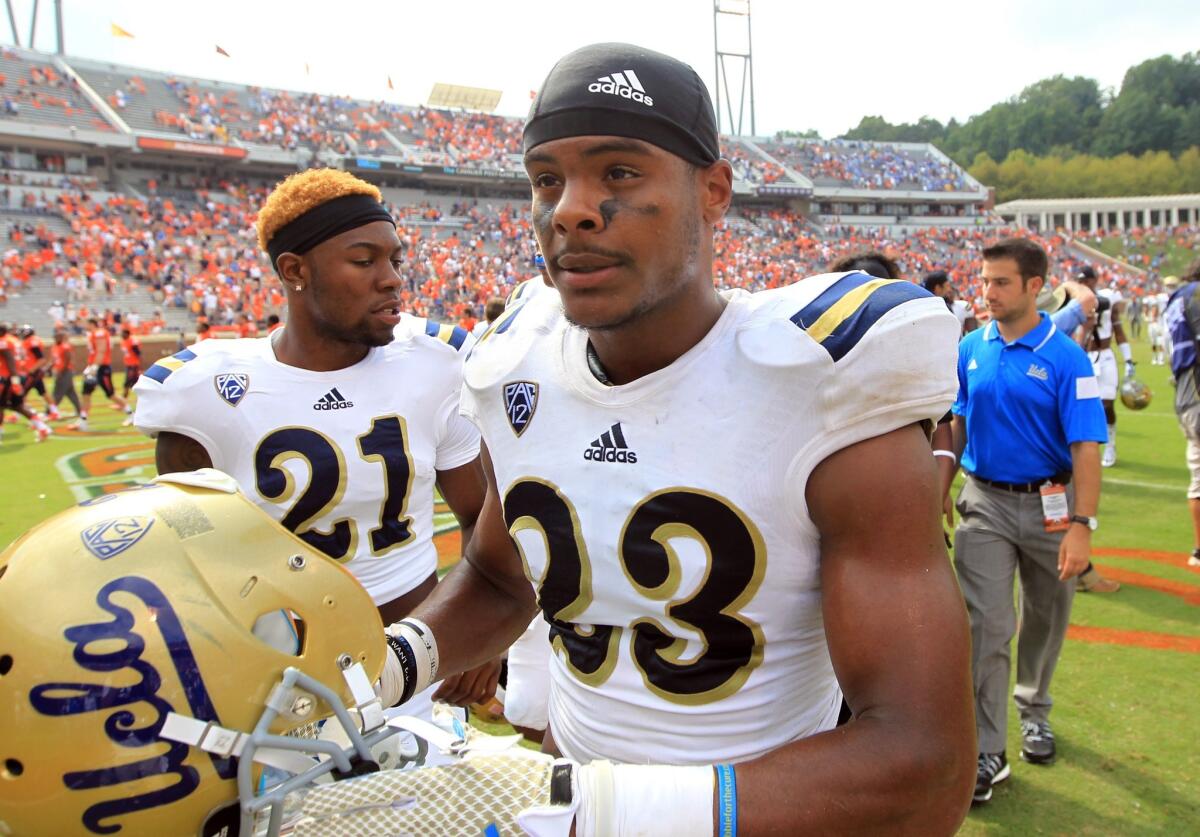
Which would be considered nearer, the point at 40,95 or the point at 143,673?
the point at 143,673

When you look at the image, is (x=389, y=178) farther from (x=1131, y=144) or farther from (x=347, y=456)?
(x=1131, y=144)

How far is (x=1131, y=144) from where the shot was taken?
97250mm

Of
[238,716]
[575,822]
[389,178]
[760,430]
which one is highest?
[389,178]

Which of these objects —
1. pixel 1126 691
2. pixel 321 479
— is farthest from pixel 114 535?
pixel 1126 691

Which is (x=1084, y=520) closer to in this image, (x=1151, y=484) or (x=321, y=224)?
(x=321, y=224)

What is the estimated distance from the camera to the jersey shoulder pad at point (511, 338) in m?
1.90

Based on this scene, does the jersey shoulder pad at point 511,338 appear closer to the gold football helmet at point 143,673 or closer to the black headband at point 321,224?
the gold football helmet at point 143,673

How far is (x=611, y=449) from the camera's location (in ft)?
5.33

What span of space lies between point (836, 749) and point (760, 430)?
502 millimetres

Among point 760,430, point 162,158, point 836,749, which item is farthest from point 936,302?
point 162,158

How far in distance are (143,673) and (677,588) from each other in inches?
32.6

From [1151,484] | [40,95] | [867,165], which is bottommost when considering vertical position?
[1151,484]

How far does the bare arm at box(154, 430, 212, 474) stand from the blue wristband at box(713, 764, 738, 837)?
2214 mm

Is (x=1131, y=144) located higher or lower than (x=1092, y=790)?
higher
